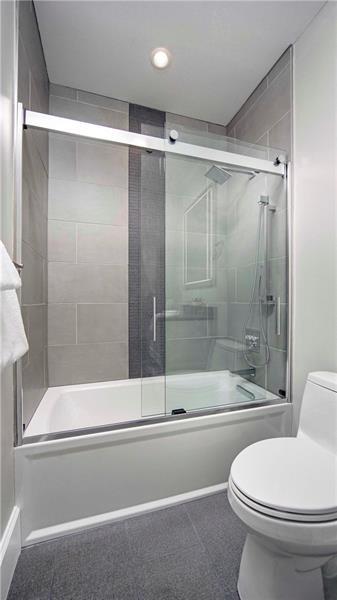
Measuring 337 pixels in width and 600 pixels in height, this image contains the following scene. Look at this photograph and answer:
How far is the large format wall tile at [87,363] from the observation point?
194 cm

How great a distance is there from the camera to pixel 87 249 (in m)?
2.00

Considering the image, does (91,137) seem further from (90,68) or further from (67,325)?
(67,325)

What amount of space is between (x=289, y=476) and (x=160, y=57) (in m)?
2.36

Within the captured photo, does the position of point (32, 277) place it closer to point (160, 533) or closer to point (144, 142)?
point (144, 142)

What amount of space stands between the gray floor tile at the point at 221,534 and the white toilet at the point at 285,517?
0.26 feet

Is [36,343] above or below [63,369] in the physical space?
above

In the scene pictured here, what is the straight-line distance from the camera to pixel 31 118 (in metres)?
1.28

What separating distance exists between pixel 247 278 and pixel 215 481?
1.24 m

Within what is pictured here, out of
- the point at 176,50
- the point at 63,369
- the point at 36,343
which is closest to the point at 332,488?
the point at 36,343

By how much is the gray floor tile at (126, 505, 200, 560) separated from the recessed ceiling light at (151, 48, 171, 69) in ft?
8.72

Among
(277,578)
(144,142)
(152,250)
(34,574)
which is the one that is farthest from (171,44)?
(34,574)

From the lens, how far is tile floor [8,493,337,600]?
3.22ft

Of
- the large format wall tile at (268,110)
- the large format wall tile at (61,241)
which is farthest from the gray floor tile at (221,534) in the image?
the large format wall tile at (268,110)

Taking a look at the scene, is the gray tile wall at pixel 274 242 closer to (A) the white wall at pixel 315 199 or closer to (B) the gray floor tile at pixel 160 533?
(A) the white wall at pixel 315 199
